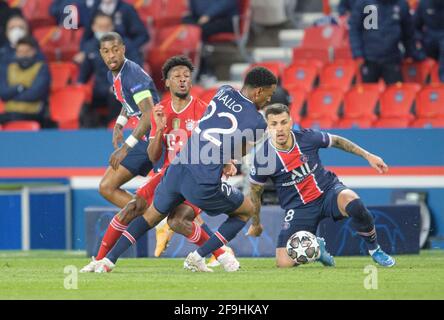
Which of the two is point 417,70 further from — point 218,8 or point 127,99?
point 127,99

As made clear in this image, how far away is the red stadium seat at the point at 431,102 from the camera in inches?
607

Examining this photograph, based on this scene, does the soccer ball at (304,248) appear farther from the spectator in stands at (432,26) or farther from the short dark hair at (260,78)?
the spectator in stands at (432,26)

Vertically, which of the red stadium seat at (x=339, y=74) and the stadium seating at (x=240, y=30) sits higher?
the stadium seating at (x=240, y=30)

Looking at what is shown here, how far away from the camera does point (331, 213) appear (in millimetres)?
11414

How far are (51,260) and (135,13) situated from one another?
496 centimetres

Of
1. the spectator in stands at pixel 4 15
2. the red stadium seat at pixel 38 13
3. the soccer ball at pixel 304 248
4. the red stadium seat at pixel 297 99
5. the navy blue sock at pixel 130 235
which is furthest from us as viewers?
the red stadium seat at pixel 38 13

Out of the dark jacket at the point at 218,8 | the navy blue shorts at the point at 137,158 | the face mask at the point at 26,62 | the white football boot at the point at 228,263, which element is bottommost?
the white football boot at the point at 228,263

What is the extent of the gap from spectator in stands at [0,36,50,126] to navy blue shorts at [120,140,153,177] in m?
4.83

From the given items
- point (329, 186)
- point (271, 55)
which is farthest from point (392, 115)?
point (329, 186)

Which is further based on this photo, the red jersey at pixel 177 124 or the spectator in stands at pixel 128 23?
the spectator in stands at pixel 128 23

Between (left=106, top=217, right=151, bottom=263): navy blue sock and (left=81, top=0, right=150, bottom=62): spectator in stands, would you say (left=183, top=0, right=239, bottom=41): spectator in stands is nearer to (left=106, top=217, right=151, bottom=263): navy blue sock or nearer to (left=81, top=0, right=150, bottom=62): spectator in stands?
(left=81, top=0, right=150, bottom=62): spectator in stands

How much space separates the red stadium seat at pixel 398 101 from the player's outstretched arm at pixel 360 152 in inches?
181

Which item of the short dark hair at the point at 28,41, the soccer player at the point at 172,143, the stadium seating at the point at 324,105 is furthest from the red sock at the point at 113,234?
the short dark hair at the point at 28,41
